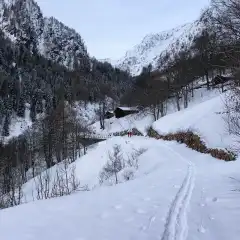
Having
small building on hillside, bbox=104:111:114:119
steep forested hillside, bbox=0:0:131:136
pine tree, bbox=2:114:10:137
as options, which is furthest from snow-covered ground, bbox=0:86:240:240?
pine tree, bbox=2:114:10:137

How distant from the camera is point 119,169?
95.3 ft

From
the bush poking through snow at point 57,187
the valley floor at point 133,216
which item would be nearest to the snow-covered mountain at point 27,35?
the bush poking through snow at point 57,187

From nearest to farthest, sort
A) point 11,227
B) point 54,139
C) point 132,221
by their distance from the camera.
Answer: point 11,227
point 132,221
point 54,139

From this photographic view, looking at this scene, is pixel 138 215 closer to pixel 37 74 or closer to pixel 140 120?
pixel 140 120

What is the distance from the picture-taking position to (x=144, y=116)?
263 feet

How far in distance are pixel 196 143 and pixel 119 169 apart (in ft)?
24.4

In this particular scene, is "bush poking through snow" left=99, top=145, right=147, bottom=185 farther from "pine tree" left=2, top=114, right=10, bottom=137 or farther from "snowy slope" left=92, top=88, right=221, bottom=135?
"pine tree" left=2, top=114, right=10, bottom=137

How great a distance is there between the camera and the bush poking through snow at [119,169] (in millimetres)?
21841

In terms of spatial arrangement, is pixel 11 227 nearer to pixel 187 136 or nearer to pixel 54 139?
pixel 187 136

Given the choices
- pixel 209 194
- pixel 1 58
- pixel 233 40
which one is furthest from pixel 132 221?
pixel 1 58

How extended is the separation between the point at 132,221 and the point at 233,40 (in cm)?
640

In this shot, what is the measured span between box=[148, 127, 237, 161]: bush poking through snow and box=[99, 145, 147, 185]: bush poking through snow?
3.99 metres

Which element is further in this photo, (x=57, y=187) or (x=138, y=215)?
(x=57, y=187)

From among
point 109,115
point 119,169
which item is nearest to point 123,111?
point 109,115
